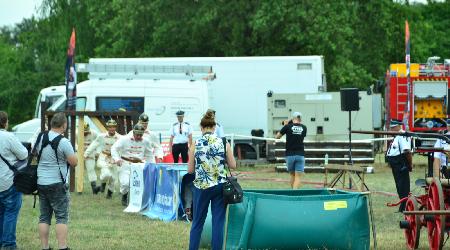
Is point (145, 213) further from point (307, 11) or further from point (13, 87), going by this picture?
point (13, 87)

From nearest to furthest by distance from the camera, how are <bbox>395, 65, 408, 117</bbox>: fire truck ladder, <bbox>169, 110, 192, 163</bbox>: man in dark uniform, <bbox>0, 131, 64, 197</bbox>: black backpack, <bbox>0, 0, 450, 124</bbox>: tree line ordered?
<bbox>0, 131, 64, 197</bbox>: black backpack, <bbox>169, 110, 192, 163</bbox>: man in dark uniform, <bbox>395, 65, 408, 117</bbox>: fire truck ladder, <bbox>0, 0, 450, 124</bbox>: tree line

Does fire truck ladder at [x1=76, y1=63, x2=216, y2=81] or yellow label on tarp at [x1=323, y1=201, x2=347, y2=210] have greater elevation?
fire truck ladder at [x1=76, y1=63, x2=216, y2=81]

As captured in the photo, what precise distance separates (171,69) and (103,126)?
7257 mm

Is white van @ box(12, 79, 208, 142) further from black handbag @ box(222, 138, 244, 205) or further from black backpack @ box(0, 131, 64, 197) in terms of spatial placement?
black handbag @ box(222, 138, 244, 205)

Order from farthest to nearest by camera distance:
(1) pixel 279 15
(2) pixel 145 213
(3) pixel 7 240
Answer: (1) pixel 279 15 < (2) pixel 145 213 < (3) pixel 7 240

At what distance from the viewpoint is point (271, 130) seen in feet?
107

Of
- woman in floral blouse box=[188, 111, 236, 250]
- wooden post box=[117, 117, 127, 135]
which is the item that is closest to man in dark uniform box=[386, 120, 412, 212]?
woman in floral blouse box=[188, 111, 236, 250]

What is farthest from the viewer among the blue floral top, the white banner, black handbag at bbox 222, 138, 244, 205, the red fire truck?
the red fire truck

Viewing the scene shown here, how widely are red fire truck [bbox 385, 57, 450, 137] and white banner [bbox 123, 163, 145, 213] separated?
605 inches

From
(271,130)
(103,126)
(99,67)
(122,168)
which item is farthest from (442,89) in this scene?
(122,168)

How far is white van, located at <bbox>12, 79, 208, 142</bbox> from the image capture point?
30.2 m

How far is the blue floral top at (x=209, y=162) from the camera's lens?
452 inches

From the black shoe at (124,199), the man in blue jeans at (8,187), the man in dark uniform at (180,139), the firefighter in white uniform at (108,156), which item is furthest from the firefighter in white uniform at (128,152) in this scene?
the man in blue jeans at (8,187)

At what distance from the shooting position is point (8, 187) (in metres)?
12.8
